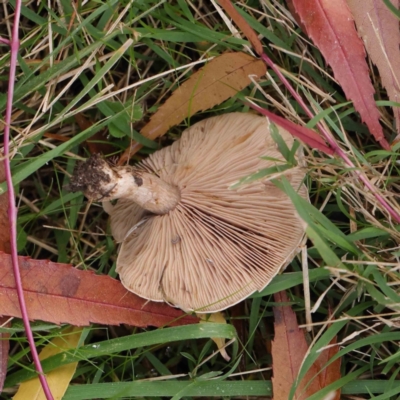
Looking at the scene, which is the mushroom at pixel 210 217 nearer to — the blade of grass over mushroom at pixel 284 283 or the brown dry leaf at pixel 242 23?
the blade of grass over mushroom at pixel 284 283

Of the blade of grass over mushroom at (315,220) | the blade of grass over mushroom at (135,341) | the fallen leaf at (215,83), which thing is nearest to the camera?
the blade of grass over mushroom at (315,220)

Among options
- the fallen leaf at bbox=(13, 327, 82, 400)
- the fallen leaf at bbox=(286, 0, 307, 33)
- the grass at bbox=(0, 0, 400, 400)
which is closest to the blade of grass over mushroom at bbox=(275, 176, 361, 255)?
the grass at bbox=(0, 0, 400, 400)

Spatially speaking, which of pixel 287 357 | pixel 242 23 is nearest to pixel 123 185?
pixel 242 23

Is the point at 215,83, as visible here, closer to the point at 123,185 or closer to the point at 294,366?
the point at 123,185

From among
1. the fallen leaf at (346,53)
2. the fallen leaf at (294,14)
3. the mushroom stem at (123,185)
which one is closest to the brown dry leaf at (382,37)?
the fallen leaf at (346,53)

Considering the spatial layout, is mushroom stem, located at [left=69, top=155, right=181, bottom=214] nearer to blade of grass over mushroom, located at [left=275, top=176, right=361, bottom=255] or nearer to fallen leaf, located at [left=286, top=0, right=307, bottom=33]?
blade of grass over mushroom, located at [left=275, top=176, right=361, bottom=255]

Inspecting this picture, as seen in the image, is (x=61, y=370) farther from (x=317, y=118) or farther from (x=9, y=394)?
(x=317, y=118)

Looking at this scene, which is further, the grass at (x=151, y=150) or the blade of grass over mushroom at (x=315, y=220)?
the grass at (x=151, y=150)
